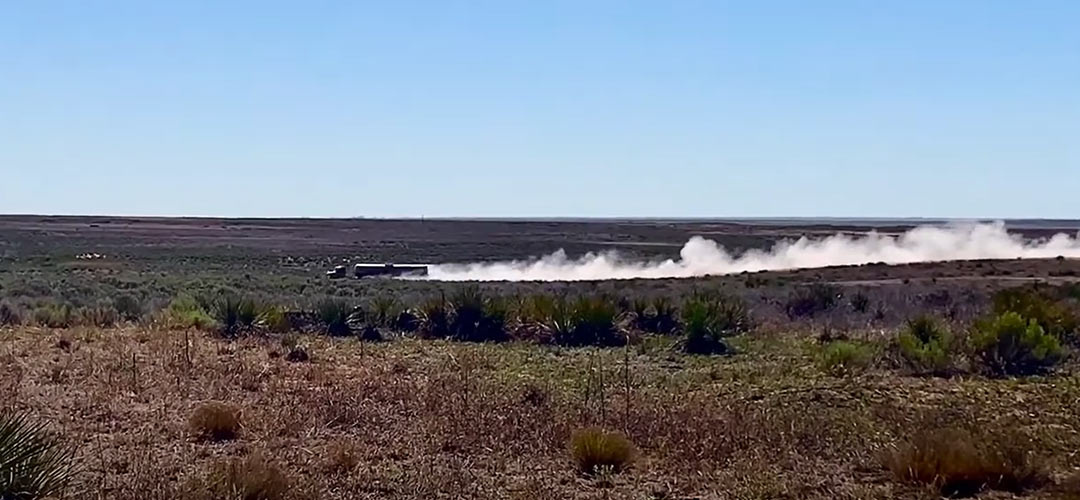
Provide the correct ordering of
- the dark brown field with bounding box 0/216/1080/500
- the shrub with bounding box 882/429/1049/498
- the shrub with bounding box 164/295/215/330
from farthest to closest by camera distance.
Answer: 1. the shrub with bounding box 164/295/215/330
2. the dark brown field with bounding box 0/216/1080/500
3. the shrub with bounding box 882/429/1049/498

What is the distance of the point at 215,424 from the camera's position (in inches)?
489

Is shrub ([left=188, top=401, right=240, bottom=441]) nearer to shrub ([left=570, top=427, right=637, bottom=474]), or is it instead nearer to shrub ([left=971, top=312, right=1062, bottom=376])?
shrub ([left=570, top=427, right=637, bottom=474])

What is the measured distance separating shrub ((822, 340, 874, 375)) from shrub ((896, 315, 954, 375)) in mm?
591

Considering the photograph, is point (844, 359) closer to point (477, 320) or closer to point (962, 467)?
point (477, 320)

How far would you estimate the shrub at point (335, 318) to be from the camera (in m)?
24.6

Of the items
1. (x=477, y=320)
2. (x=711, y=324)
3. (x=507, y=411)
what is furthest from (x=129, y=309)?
(x=507, y=411)

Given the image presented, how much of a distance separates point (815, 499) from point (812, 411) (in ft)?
15.4

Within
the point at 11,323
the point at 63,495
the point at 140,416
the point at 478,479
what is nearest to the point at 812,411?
the point at 478,479

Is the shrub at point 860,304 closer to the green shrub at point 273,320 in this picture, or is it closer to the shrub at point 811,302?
the shrub at point 811,302

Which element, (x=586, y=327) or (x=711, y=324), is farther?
(x=586, y=327)

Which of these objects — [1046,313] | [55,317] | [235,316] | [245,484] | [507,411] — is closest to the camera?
[245,484]

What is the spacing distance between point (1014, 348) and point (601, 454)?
9.55m

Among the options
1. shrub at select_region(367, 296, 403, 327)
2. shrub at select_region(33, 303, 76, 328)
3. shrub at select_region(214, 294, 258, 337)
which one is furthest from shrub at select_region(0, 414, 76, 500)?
shrub at select_region(33, 303, 76, 328)

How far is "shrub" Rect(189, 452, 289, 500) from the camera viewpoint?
921cm
